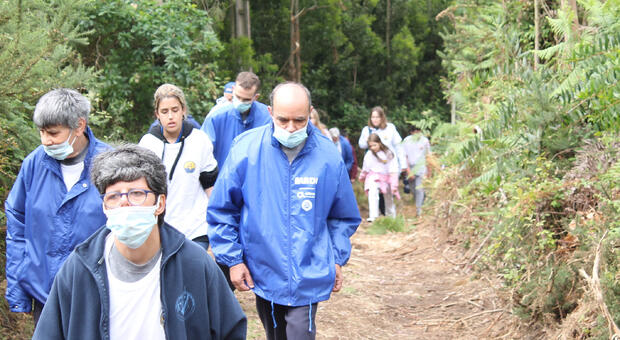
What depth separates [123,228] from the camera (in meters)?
2.73

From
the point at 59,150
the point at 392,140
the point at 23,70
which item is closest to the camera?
the point at 59,150

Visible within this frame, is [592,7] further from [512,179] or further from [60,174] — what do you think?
[60,174]

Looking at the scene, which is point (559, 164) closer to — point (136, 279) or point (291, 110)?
point (291, 110)

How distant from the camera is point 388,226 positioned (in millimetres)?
12266

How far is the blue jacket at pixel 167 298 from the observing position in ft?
8.75

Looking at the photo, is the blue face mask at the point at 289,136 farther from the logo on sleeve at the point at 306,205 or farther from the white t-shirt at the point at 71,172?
the white t-shirt at the point at 71,172

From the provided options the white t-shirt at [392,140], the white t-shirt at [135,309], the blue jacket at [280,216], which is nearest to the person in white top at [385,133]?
the white t-shirt at [392,140]

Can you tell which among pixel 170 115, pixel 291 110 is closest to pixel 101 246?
pixel 291 110

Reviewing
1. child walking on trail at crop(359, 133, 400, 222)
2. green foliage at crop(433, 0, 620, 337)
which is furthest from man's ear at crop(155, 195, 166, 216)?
child walking on trail at crop(359, 133, 400, 222)

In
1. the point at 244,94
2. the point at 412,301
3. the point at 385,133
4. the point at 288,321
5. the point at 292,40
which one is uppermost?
the point at 292,40

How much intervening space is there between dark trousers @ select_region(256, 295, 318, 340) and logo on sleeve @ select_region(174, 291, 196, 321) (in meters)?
1.63

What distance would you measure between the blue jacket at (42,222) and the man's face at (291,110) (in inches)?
44.6

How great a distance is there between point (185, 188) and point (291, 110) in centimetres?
142

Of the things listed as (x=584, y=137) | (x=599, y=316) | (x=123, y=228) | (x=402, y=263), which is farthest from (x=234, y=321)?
(x=402, y=263)
